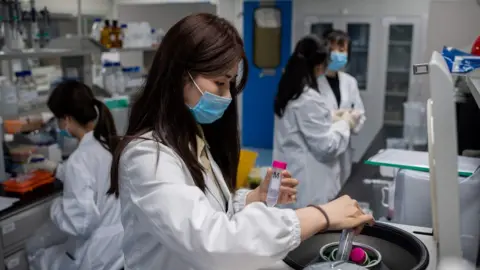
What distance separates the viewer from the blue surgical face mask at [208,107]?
1054 millimetres

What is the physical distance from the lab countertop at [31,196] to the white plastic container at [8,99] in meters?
0.45

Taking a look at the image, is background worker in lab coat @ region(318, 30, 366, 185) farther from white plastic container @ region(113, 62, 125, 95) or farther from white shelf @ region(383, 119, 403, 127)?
white shelf @ region(383, 119, 403, 127)

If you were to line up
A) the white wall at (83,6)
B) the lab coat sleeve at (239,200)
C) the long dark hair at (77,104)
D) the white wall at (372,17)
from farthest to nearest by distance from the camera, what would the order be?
1. the white wall at (372,17)
2. the white wall at (83,6)
3. the long dark hair at (77,104)
4. the lab coat sleeve at (239,200)

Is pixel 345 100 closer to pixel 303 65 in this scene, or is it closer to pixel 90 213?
pixel 303 65

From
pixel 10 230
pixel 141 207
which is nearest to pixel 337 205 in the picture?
pixel 141 207

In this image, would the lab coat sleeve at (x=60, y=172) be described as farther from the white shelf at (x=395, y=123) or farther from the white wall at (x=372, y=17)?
the white shelf at (x=395, y=123)

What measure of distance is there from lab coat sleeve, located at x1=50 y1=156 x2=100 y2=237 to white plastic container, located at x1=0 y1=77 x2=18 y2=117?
0.71m

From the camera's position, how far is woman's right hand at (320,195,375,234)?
886mm

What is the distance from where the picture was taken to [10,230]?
7.40 ft

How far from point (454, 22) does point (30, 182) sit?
2873mm

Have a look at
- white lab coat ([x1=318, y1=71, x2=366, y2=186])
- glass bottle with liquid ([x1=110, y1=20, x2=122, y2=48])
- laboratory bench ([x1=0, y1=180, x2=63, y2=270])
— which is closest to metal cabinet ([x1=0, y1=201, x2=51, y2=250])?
laboratory bench ([x1=0, y1=180, x2=63, y2=270])

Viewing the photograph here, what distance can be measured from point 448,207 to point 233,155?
0.75 m

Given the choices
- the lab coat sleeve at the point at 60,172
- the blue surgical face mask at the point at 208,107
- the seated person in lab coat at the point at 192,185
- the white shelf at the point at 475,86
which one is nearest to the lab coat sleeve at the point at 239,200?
the seated person in lab coat at the point at 192,185

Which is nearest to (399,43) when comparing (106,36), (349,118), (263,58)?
(263,58)
